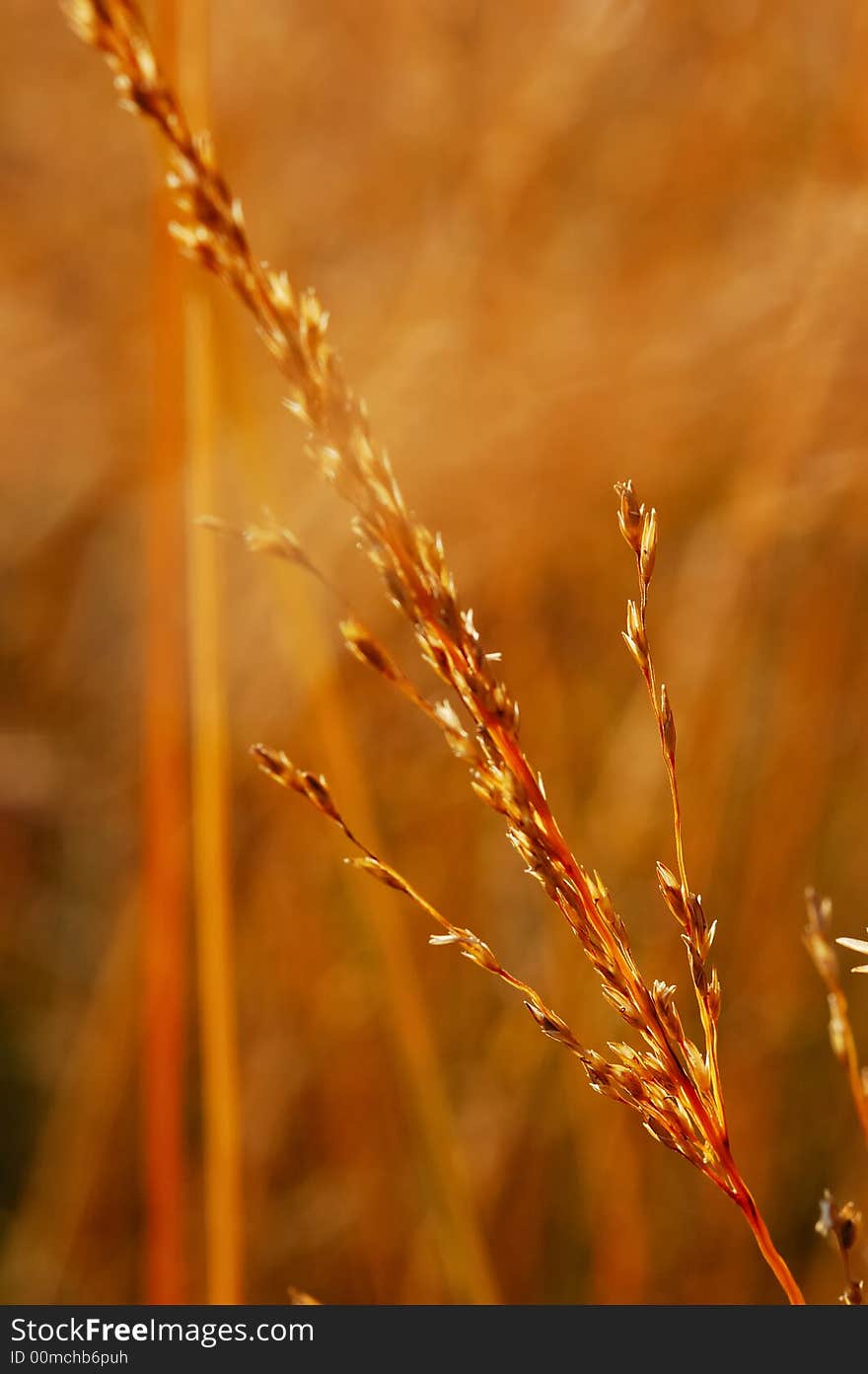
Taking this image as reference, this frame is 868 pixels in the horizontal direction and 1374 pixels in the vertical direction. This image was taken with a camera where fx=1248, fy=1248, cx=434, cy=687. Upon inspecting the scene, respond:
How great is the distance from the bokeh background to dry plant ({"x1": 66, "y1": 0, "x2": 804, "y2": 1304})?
318mm

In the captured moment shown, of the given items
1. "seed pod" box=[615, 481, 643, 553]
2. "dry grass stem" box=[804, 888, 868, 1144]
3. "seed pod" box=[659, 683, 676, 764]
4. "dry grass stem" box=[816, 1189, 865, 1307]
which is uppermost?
"seed pod" box=[615, 481, 643, 553]

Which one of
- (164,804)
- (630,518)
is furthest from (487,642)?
(630,518)

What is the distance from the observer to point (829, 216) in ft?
2.56

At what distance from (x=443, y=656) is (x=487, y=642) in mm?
734

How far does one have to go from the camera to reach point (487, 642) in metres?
1.09

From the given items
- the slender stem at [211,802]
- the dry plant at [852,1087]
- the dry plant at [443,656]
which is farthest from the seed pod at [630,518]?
the slender stem at [211,802]

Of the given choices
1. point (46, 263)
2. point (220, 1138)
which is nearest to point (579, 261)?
point (46, 263)

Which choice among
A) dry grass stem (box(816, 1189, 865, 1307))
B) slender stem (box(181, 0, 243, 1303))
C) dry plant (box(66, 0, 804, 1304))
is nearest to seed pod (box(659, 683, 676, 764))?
dry plant (box(66, 0, 804, 1304))

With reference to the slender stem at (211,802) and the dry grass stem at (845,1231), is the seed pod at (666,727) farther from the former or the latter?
the slender stem at (211,802)

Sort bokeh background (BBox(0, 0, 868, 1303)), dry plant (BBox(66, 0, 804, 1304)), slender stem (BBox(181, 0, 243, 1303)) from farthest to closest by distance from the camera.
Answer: bokeh background (BBox(0, 0, 868, 1303))
slender stem (BBox(181, 0, 243, 1303))
dry plant (BBox(66, 0, 804, 1304))

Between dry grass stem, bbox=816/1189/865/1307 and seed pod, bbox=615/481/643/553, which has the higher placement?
seed pod, bbox=615/481/643/553

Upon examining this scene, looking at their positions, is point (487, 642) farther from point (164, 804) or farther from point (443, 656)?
point (443, 656)

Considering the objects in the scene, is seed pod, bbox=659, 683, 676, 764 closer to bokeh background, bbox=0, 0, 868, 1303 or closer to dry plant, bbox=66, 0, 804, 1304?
dry plant, bbox=66, 0, 804, 1304

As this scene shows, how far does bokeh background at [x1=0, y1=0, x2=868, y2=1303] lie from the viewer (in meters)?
0.83
